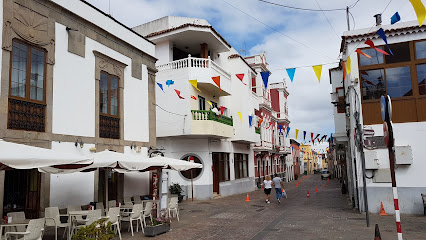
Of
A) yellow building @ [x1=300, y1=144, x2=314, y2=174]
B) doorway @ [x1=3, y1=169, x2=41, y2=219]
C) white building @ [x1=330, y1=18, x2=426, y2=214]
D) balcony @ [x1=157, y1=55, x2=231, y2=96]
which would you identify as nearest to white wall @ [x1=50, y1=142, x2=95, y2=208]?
doorway @ [x1=3, y1=169, x2=41, y2=219]

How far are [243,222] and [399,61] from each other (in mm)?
9039

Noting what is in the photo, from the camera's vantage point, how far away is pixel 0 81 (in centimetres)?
907

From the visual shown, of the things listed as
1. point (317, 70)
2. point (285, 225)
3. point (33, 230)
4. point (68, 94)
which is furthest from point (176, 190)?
point (33, 230)

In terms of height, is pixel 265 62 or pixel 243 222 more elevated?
pixel 265 62

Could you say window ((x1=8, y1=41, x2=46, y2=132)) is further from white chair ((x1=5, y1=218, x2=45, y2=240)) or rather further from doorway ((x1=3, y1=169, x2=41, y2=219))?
white chair ((x1=5, y1=218, x2=45, y2=240))

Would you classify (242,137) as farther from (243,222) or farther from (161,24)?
(243,222)

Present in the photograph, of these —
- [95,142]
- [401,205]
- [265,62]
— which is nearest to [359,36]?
[401,205]

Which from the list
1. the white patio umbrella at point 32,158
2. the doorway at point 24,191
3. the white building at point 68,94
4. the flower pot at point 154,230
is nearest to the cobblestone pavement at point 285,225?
the flower pot at point 154,230

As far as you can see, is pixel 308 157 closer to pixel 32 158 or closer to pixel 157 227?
pixel 157 227

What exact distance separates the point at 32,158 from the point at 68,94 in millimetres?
4974

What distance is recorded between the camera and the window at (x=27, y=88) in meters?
9.55

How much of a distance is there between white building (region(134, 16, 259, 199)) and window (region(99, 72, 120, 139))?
20.9 ft

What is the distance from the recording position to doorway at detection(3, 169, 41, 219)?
31.8ft

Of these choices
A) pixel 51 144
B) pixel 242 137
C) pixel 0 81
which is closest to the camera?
pixel 0 81
